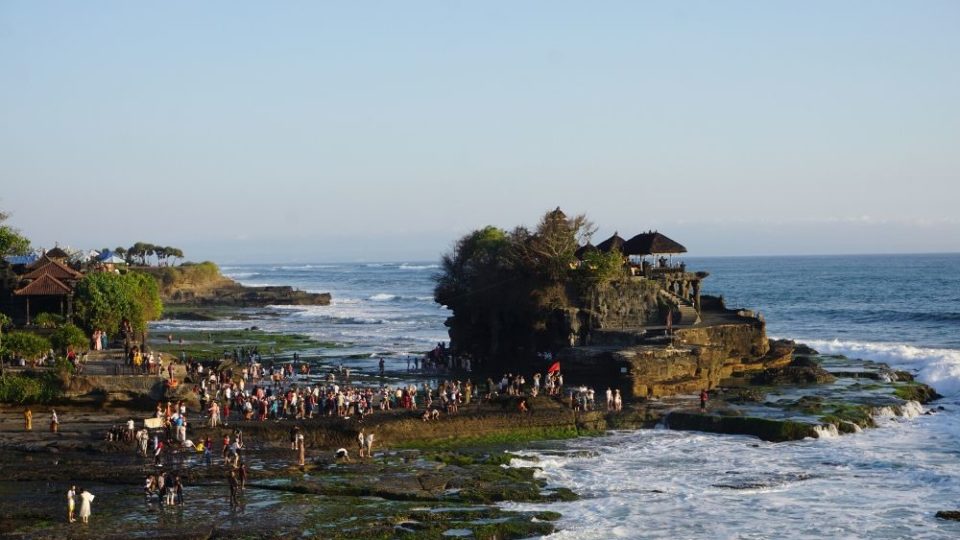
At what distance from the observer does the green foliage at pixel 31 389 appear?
125 ft

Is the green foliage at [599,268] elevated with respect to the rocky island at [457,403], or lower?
elevated

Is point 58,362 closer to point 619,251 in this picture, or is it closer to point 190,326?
point 619,251

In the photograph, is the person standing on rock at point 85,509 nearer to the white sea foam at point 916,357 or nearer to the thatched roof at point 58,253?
the white sea foam at point 916,357

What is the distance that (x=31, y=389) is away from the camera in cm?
3819

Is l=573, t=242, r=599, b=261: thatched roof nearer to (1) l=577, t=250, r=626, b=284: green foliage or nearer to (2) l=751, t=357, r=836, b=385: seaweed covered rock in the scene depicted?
(1) l=577, t=250, r=626, b=284: green foliage

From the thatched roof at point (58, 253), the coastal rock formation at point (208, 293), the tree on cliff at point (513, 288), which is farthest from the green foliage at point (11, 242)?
the coastal rock formation at point (208, 293)

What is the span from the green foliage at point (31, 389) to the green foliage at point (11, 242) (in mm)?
19724

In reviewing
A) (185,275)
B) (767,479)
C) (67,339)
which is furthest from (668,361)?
(185,275)

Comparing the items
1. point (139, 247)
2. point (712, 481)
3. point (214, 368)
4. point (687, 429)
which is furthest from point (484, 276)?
point (139, 247)

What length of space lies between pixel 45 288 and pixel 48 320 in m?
3.67

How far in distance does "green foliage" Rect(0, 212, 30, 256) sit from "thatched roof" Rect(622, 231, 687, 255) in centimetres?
3453

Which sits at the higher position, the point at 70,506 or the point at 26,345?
the point at 26,345

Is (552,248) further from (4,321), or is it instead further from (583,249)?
(4,321)

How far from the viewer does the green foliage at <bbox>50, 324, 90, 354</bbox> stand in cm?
4138
